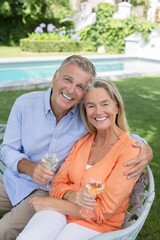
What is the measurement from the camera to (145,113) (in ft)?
19.7

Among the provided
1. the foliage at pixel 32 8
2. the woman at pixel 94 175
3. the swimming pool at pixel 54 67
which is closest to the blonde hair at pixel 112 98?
the woman at pixel 94 175

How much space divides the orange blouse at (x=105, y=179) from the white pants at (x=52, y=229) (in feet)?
0.16

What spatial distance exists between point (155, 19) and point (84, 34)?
18.8 ft

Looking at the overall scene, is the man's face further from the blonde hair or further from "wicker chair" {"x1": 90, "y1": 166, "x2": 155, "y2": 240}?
"wicker chair" {"x1": 90, "y1": 166, "x2": 155, "y2": 240}

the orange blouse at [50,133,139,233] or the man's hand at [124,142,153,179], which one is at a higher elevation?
the man's hand at [124,142,153,179]

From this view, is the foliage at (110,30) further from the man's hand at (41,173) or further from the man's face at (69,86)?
the man's hand at (41,173)

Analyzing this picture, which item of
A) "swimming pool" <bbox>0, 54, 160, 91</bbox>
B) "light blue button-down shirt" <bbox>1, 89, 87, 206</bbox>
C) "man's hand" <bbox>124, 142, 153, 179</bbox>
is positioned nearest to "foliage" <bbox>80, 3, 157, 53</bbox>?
"swimming pool" <bbox>0, 54, 160, 91</bbox>

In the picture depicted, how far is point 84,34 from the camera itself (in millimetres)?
18125

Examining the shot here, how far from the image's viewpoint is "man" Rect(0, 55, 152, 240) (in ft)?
7.20

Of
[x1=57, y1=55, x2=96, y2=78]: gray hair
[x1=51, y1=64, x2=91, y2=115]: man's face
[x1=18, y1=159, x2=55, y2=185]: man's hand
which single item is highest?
[x1=57, y1=55, x2=96, y2=78]: gray hair

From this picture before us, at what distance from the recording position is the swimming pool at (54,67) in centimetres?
1021

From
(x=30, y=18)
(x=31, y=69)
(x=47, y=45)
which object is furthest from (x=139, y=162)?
(x=30, y=18)

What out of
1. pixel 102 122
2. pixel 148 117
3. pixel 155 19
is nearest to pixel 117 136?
pixel 102 122

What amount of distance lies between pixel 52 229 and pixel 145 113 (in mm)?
4567
